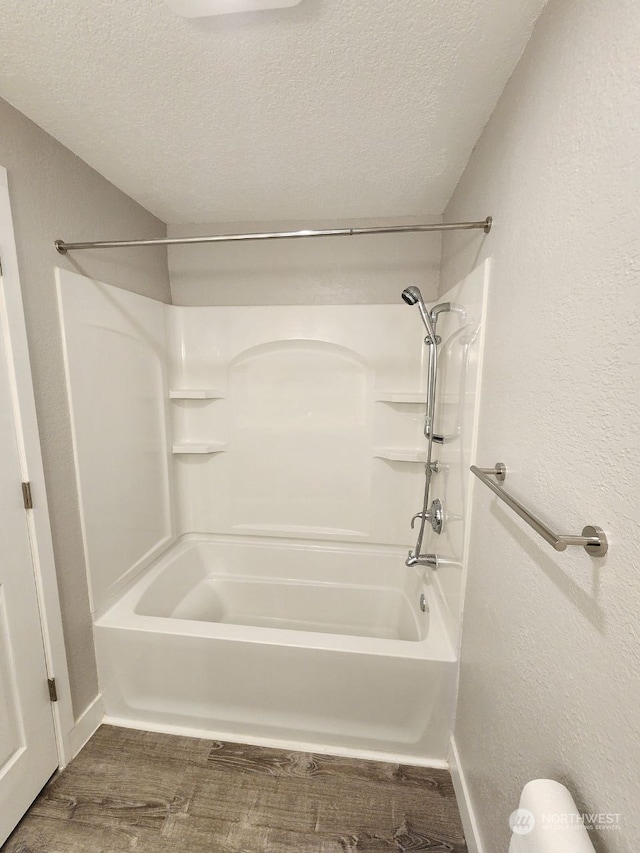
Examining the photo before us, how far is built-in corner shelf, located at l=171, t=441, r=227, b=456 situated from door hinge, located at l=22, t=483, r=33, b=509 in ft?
3.29

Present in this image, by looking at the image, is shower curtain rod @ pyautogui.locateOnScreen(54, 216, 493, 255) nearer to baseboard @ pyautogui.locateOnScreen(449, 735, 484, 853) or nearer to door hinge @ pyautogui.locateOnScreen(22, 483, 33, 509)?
door hinge @ pyautogui.locateOnScreen(22, 483, 33, 509)

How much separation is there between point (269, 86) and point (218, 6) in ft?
1.00

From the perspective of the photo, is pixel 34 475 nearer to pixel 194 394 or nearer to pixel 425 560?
Answer: pixel 194 394

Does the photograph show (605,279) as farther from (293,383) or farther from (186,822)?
(186,822)

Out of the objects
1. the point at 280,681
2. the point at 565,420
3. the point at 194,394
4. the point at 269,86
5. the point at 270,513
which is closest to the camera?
the point at 565,420

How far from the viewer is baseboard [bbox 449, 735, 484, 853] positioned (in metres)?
1.14

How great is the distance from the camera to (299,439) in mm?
2283

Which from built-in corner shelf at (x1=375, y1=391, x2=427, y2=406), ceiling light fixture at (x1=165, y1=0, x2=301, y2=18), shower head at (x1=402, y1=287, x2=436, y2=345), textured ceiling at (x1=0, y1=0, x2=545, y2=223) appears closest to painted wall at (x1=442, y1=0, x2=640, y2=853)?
textured ceiling at (x1=0, y1=0, x2=545, y2=223)

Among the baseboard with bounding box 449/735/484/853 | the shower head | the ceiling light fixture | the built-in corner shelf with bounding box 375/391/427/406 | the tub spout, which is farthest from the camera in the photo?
the built-in corner shelf with bounding box 375/391/427/406

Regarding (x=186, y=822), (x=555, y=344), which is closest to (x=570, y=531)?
(x=555, y=344)

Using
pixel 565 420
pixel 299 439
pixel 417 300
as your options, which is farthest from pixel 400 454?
pixel 565 420

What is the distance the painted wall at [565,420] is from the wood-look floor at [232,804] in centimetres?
33

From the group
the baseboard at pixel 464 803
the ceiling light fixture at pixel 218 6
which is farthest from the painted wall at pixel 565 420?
the ceiling light fixture at pixel 218 6

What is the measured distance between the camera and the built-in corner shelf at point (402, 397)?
206cm
